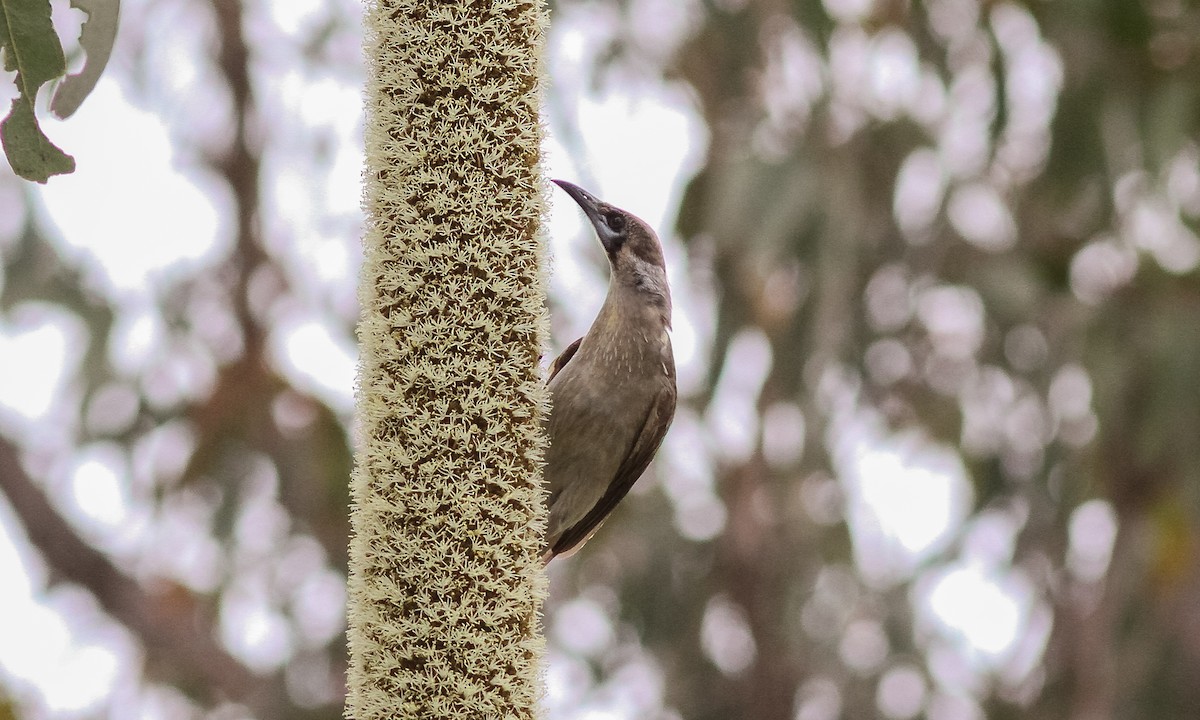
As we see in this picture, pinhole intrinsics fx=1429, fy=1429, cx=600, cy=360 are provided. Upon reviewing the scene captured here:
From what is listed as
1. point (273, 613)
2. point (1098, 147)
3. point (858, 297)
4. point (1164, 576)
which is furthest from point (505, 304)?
point (273, 613)

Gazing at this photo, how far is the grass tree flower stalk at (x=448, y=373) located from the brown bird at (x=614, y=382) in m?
1.04

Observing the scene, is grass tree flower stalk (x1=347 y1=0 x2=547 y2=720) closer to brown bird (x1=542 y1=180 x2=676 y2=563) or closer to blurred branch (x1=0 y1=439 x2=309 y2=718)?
brown bird (x1=542 y1=180 x2=676 y2=563)

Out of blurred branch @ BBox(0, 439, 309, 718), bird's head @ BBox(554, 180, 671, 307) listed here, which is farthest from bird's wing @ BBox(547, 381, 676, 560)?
blurred branch @ BBox(0, 439, 309, 718)

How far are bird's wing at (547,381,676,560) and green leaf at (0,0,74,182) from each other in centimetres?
152

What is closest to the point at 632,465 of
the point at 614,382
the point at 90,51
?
the point at 614,382

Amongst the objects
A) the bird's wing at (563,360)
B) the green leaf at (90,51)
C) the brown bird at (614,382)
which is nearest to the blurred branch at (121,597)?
the bird's wing at (563,360)

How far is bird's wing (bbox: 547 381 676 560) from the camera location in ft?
9.30

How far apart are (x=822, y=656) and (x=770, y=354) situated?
1931 millimetres

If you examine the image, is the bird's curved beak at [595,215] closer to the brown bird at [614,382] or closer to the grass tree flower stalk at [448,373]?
the brown bird at [614,382]

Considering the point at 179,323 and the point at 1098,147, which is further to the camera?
the point at 179,323

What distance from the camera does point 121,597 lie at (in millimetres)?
5316

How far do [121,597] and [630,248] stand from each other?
132 inches

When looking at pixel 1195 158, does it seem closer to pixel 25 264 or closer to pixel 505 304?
pixel 25 264

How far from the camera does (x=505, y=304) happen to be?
5.16 ft
